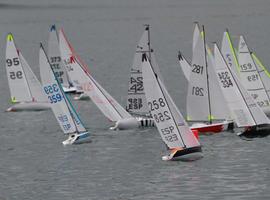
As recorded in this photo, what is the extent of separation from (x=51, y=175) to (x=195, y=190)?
10.7m

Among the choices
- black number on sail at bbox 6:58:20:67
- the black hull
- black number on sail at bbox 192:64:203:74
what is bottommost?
the black hull

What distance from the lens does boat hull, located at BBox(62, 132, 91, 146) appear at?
236 feet

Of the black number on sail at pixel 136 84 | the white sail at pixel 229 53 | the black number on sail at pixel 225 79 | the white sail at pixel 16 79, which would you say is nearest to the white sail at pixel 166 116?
the black number on sail at pixel 225 79

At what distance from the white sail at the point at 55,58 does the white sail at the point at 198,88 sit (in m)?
29.0

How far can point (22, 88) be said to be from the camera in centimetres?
9362

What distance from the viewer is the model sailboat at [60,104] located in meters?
70.7

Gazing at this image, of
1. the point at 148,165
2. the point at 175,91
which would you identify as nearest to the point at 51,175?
the point at 148,165

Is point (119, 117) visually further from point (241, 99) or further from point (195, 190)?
point (195, 190)

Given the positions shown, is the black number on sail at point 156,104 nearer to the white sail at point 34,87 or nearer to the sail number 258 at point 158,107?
the sail number 258 at point 158,107

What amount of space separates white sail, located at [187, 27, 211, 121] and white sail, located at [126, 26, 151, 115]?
593 cm

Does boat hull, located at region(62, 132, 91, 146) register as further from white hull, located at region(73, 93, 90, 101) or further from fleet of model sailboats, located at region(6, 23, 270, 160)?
white hull, located at region(73, 93, 90, 101)

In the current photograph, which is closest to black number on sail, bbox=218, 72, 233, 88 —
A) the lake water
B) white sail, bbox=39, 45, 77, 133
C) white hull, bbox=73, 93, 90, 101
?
the lake water

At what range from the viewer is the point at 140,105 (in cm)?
7856

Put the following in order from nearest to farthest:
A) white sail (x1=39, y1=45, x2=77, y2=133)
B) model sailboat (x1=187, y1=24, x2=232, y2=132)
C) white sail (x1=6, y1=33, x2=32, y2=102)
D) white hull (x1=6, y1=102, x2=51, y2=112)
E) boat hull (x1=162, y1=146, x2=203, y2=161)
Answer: boat hull (x1=162, y1=146, x2=203, y2=161)
white sail (x1=39, y1=45, x2=77, y2=133)
model sailboat (x1=187, y1=24, x2=232, y2=132)
white sail (x1=6, y1=33, x2=32, y2=102)
white hull (x1=6, y1=102, x2=51, y2=112)
